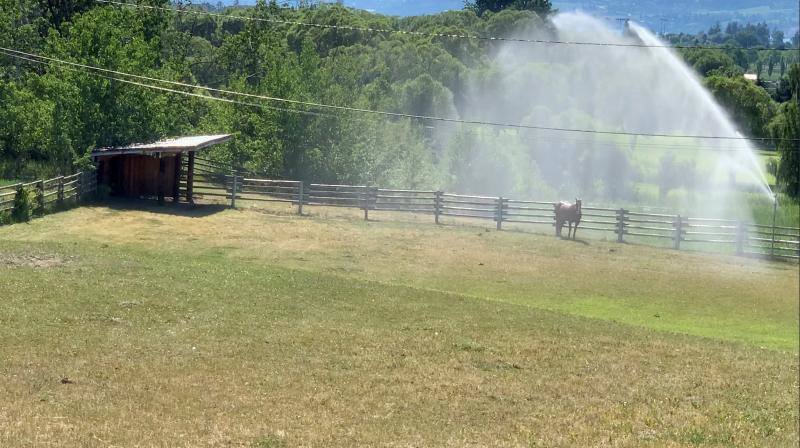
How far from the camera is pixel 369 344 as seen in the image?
55.7ft

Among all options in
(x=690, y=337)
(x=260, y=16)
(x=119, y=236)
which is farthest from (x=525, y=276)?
(x=260, y=16)

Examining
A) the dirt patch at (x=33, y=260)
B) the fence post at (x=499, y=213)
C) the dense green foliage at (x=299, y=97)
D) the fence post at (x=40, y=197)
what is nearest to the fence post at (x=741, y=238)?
the fence post at (x=499, y=213)

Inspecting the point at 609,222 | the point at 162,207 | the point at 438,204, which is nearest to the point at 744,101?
the point at 609,222

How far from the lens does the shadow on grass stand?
107 ft

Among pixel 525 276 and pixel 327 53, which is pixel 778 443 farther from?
pixel 327 53

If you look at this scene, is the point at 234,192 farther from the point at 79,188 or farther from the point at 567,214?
the point at 567,214

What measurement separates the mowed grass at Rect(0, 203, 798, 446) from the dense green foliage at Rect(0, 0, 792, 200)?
825cm

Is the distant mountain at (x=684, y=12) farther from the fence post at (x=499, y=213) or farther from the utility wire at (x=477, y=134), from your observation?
the fence post at (x=499, y=213)

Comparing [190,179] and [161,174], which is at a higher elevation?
[161,174]

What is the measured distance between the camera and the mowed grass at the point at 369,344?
1236 centimetres

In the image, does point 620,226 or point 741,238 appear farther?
point 620,226

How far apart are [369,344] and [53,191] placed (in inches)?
695

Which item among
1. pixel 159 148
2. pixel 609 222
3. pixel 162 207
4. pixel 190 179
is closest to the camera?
pixel 159 148

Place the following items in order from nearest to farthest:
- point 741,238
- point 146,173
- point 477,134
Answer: point 741,238 < point 146,173 < point 477,134
